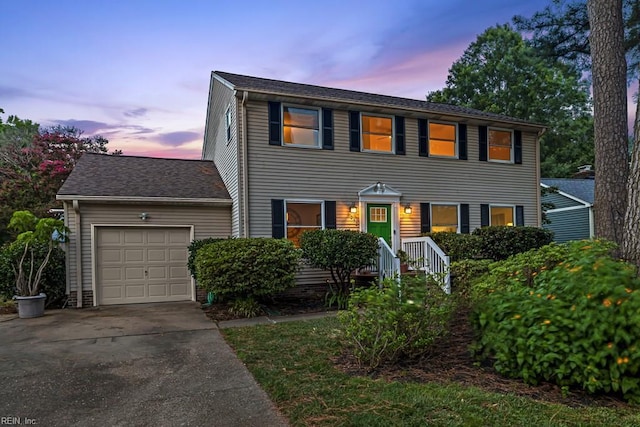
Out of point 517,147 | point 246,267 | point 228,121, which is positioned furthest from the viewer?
point 517,147

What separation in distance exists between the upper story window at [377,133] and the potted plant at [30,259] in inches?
301

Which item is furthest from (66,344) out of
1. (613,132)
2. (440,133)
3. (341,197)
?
(440,133)

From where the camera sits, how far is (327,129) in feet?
32.3

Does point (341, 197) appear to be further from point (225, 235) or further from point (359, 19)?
point (359, 19)

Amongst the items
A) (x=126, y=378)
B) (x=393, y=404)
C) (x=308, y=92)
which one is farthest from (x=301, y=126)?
(x=393, y=404)

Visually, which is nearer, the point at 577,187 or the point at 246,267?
the point at 246,267

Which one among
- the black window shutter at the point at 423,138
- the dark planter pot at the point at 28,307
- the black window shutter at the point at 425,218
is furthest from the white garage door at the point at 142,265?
the black window shutter at the point at 423,138

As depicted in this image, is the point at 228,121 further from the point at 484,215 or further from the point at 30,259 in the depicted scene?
the point at 484,215

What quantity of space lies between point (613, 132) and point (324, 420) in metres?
6.64

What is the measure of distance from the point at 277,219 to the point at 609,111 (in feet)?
22.5

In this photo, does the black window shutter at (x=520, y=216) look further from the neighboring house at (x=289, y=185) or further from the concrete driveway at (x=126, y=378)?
the concrete driveway at (x=126, y=378)

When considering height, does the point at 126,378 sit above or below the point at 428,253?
below

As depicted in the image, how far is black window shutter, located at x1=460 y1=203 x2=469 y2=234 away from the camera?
11.0m

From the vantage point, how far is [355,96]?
11.6 m
